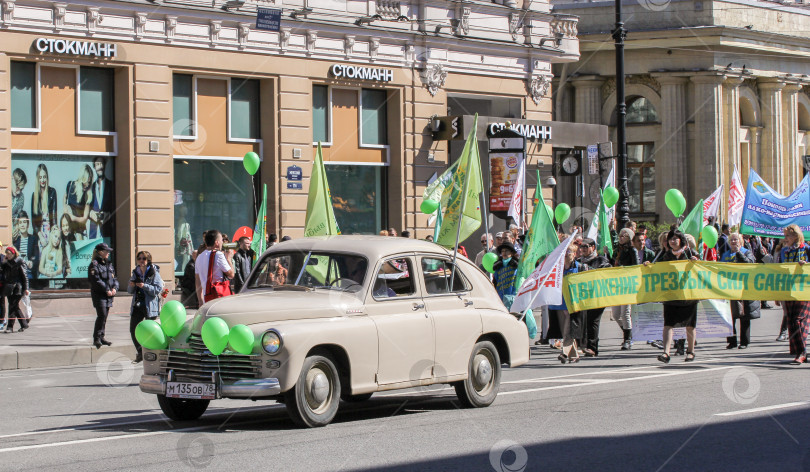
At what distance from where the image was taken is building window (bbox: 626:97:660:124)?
2224 inches

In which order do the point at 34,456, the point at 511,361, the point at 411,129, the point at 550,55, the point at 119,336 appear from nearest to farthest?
the point at 34,456
the point at 511,361
the point at 119,336
the point at 411,129
the point at 550,55

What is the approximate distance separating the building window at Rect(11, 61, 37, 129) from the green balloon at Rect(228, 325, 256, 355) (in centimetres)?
1558

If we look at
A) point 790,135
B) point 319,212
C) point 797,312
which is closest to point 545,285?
point 319,212

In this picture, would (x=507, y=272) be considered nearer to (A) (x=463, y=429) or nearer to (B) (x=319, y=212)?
(B) (x=319, y=212)

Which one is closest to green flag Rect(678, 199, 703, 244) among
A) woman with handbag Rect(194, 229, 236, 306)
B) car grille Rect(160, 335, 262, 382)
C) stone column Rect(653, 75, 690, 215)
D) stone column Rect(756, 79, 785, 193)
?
woman with handbag Rect(194, 229, 236, 306)

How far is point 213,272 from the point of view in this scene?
48.2ft

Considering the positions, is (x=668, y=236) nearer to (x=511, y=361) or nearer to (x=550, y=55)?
(x=511, y=361)

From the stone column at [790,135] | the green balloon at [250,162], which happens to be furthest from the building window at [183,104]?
the stone column at [790,135]

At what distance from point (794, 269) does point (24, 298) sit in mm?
13352

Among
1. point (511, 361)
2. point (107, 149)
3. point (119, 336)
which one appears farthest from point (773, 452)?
point (107, 149)

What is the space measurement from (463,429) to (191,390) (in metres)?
2.31

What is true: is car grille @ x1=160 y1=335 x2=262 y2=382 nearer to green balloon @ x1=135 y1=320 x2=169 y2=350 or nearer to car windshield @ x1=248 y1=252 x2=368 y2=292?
green balloon @ x1=135 y1=320 x2=169 y2=350

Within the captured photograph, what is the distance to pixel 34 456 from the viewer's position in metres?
8.75

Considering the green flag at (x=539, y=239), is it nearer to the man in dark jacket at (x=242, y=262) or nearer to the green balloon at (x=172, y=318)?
the man in dark jacket at (x=242, y=262)
